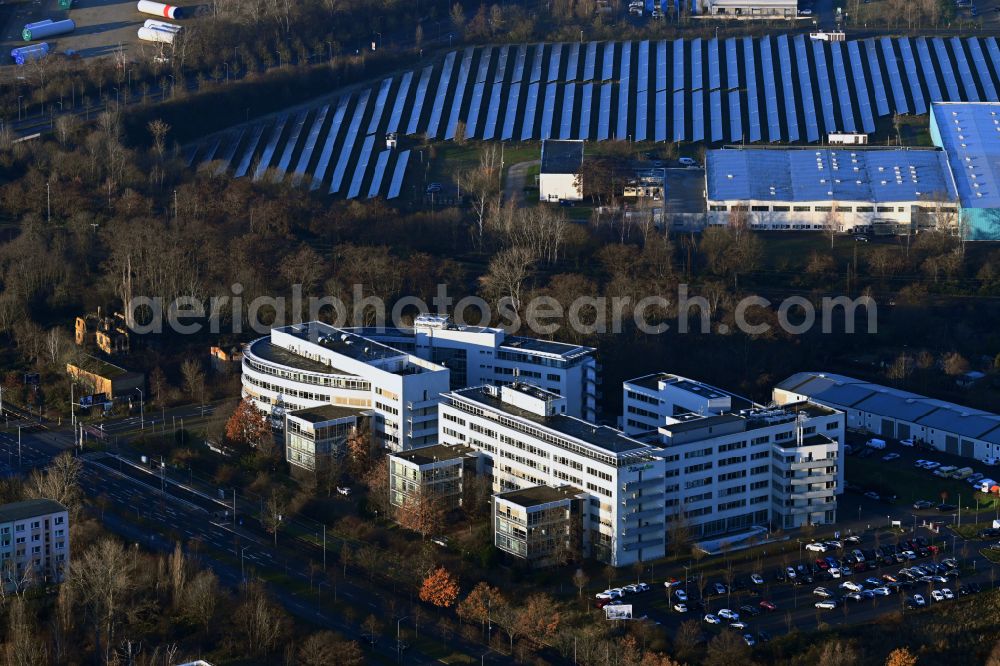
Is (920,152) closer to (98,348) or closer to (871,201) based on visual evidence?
(871,201)

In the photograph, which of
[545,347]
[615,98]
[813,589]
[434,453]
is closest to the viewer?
[813,589]

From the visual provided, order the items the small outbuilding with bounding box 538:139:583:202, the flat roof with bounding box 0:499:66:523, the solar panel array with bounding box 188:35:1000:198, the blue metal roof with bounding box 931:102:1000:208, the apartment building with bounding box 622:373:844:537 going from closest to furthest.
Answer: the flat roof with bounding box 0:499:66:523 → the apartment building with bounding box 622:373:844:537 → the blue metal roof with bounding box 931:102:1000:208 → the small outbuilding with bounding box 538:139:583:202 → the solar panel array with bounding box 188:35:1000:198

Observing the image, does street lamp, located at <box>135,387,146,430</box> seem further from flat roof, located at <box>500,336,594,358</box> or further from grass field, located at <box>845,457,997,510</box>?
grass field, located at <box>845,457,997,510</box>

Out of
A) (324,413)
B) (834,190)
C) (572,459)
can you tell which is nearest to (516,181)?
(834,190)

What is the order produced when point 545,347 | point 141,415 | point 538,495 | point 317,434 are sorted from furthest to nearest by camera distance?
point 141,415 → point 545,347 → point 317,434 → point 538,495

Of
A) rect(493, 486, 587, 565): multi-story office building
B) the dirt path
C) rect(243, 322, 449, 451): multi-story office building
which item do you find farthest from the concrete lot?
rect(493, 486, 587, 565): multi-story office building

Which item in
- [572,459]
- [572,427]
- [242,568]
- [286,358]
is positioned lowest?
[242,568]

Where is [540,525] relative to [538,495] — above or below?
below

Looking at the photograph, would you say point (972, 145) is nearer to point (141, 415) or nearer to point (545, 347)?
point (545, 347)

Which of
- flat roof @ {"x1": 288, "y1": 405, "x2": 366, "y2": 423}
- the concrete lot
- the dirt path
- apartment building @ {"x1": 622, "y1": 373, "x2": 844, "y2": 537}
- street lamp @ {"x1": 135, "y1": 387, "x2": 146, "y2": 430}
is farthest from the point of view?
the concrete lot
